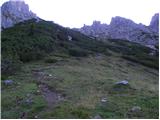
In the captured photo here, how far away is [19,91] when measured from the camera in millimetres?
22062

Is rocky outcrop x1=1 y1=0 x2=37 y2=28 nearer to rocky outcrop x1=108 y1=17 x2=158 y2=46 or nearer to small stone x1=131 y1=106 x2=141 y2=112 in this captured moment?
rocky outcrop x1=108 y1=17 x2=158 y2=46

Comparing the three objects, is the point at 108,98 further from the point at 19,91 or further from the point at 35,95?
the point at 19,91

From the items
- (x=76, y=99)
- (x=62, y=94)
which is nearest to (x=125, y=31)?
A: (x=62, y=94)

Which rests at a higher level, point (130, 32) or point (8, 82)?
point (130, 32)

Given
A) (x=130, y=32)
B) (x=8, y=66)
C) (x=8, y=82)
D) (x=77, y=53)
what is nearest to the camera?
(x=8, y=82)

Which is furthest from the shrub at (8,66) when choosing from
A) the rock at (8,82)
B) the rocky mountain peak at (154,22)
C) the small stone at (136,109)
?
the rocky mountain peak at (154,22)

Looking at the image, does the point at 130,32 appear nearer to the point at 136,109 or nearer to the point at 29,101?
the point at 29,101

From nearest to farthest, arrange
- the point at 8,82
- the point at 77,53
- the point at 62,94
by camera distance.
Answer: the point at 62,94
the point at 8,82
the point at 77,53

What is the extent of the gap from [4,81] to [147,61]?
28.4 metres

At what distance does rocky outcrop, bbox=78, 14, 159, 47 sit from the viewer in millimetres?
103425

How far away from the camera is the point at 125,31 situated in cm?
11881

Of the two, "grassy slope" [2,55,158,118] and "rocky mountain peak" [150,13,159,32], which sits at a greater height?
"rocky mountain peak" [150,13,159,32]

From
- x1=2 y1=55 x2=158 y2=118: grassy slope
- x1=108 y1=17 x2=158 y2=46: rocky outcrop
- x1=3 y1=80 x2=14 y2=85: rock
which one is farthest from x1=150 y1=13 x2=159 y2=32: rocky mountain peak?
x1=3 y1=80 x2=14 y2=85: rock

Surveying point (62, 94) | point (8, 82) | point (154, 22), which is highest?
Answer: point (154, 22)
